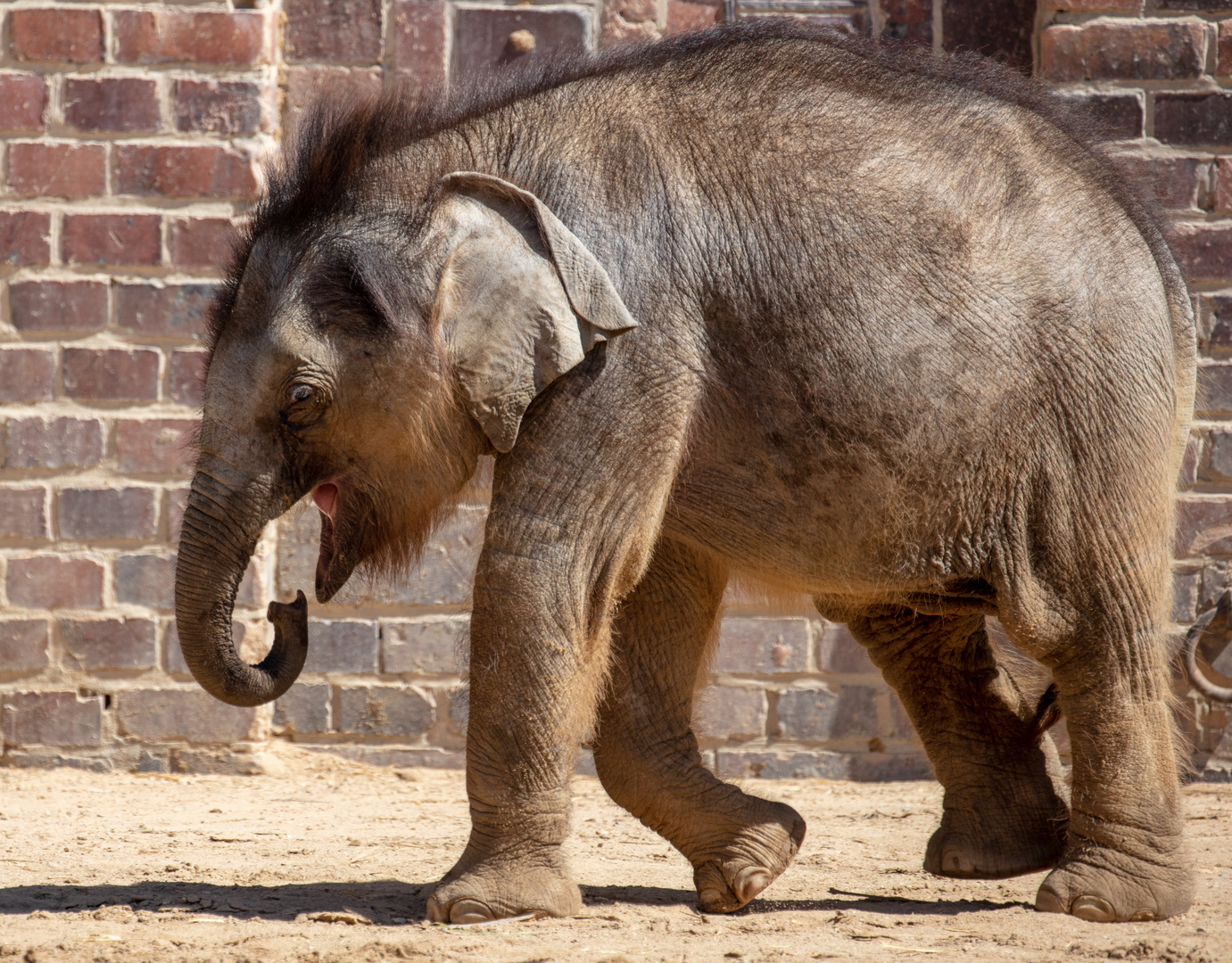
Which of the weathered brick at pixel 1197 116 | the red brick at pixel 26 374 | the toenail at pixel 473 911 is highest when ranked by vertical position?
the weathered brick at pixel 1197 116

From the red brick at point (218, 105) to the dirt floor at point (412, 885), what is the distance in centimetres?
217

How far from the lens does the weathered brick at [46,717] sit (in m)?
4.66

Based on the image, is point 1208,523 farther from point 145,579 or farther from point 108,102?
point 108,102

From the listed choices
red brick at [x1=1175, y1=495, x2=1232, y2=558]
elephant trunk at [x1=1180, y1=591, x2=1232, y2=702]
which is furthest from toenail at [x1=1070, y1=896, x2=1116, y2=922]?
red brick at [x1=1175, y1=495, x2=1232, y2=558]

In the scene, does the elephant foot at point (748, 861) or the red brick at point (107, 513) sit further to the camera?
the red brick at point (107, 513)

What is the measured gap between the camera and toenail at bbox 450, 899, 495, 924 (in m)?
2.78

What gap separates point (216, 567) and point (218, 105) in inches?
92.5

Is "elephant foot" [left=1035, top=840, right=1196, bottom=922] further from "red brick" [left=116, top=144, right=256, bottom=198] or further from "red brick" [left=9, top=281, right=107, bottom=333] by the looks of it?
"red brick" [left=9, top=281, right=107, bottom=333]

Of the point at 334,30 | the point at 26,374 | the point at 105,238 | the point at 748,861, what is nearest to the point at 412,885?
the point at 748,861

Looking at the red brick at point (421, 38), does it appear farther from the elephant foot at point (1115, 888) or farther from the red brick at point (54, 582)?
the elephant foot at point (1115, 888)

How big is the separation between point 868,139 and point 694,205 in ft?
1.33

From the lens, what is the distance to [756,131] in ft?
9.49

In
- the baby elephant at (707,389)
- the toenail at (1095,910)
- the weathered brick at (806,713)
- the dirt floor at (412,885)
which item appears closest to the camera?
the dirt floor at (412,885)

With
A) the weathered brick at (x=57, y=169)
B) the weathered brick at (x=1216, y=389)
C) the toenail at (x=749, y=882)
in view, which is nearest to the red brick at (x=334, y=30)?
the weathered brick at (x=57, y=169)
